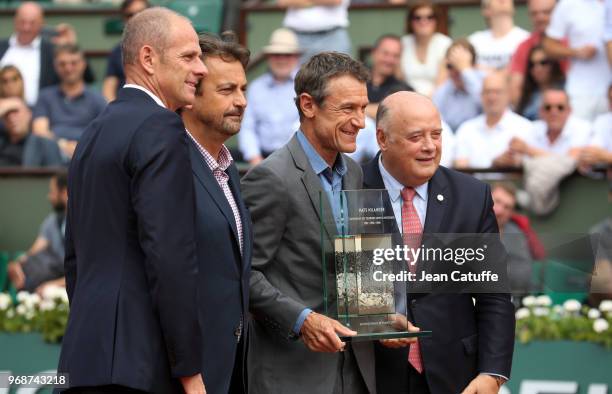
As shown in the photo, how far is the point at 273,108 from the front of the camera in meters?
10.3

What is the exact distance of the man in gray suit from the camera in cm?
457

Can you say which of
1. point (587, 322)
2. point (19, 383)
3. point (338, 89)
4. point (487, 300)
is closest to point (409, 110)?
point (338, 89)

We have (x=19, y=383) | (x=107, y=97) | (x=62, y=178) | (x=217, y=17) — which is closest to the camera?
(x=19, y=383)

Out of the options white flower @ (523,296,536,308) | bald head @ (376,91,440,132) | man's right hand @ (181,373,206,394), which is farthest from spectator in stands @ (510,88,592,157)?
man's right hand @ (181,373,206,394)

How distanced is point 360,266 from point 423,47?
620cm

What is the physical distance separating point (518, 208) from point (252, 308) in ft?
16.3

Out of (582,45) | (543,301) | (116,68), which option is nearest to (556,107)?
(582,45)

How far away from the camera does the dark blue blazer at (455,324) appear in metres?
4.70

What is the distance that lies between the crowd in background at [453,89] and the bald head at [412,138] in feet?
11.1

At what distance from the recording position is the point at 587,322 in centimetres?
699

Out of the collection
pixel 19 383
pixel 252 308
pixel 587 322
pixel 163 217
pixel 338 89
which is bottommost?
pixel 19 383

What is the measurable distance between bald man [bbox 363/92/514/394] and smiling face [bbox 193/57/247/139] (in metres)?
0.75

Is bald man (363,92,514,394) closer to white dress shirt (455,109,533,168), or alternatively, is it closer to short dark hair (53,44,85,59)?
white dress shirt (455,109,533,168)

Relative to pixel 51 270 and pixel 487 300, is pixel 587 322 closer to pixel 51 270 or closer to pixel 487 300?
pixel 487 300
